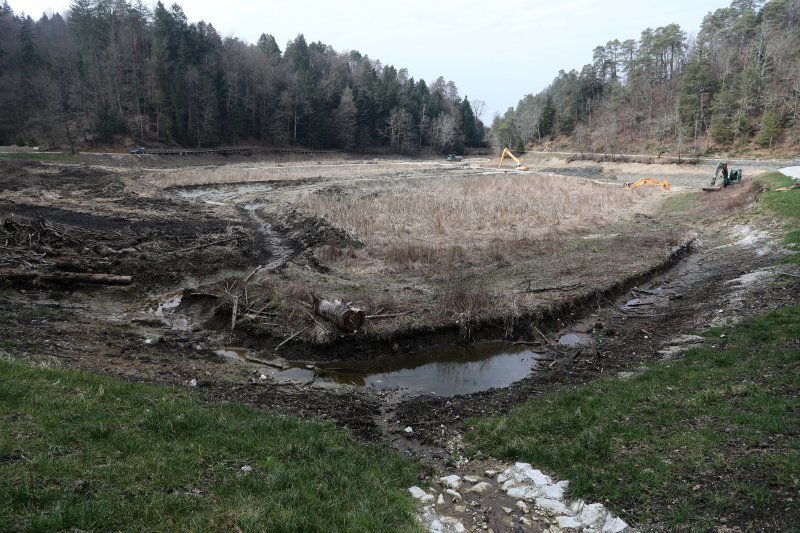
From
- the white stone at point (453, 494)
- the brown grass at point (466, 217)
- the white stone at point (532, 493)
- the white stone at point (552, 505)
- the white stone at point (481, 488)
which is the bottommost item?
the white stone at point (453, 494)

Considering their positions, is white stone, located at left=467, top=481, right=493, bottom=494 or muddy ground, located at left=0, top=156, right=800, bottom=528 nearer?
white stone, located at left=467, top=481, right=493, bottom=494

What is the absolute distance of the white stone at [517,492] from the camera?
21.7ft

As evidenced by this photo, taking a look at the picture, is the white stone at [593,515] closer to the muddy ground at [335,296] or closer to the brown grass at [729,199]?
the muddy ground at [335,296]

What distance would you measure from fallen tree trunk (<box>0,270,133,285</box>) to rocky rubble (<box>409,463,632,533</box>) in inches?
545

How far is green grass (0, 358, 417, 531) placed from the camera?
4.61 m

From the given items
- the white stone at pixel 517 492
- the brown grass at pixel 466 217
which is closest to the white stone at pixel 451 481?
the white stone at pixel 517 492

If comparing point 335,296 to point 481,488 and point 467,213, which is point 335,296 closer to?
point 481,488

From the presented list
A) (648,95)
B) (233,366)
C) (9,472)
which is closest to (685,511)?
(9,472)

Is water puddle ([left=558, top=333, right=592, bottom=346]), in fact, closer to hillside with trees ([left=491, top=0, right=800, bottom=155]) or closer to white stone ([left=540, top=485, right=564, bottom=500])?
white stone ([left=540, top=485, right=564, bottom=500])

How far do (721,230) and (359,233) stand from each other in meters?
20.1

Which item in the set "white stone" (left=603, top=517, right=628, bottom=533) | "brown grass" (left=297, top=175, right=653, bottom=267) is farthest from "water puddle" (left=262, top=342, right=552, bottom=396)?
"brown grass" (left=297, top=175, right=653, bottom=267)

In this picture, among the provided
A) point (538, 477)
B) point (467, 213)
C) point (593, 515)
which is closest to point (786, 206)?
point (467, 213)

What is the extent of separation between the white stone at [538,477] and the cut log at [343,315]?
22.2 ft

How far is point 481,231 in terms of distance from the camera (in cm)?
2608
